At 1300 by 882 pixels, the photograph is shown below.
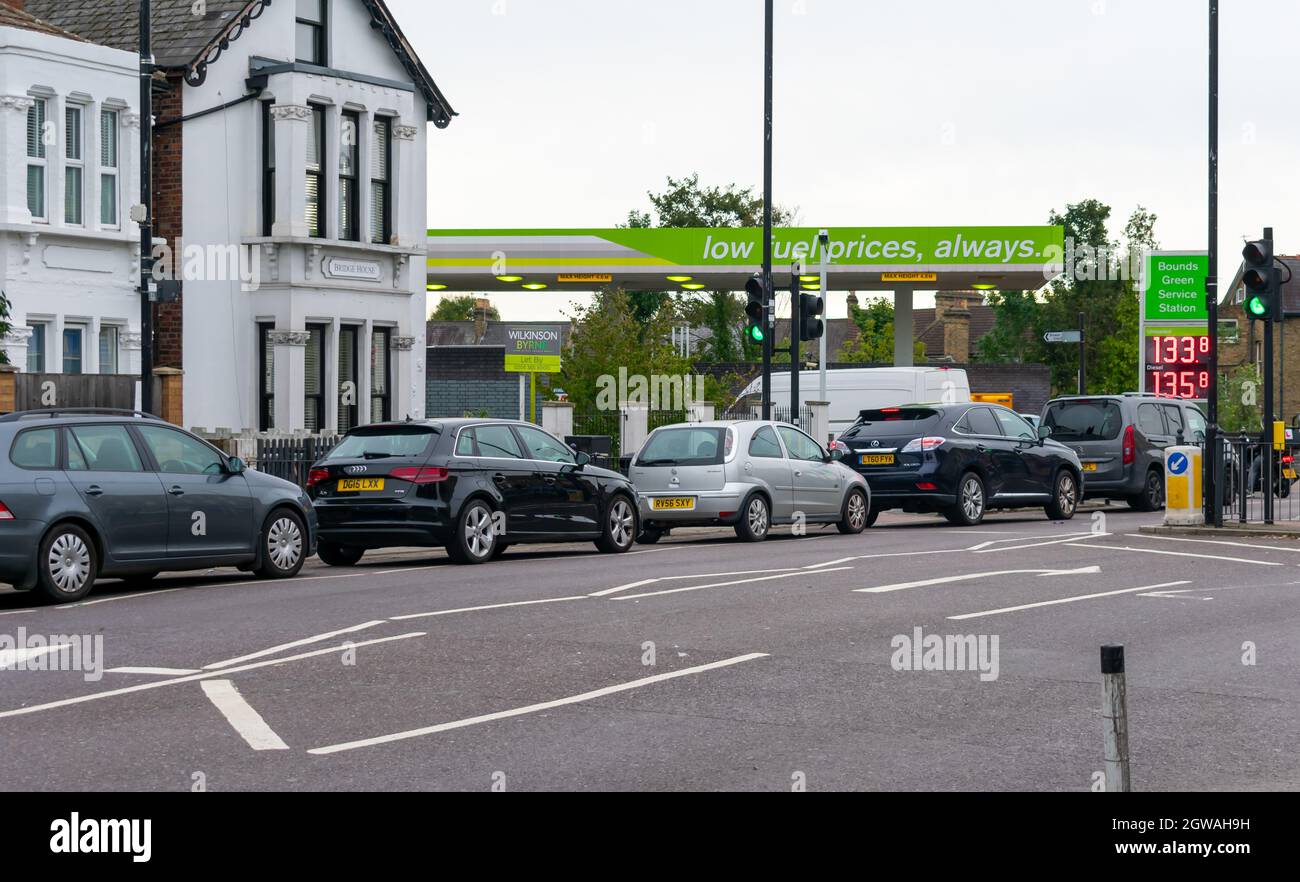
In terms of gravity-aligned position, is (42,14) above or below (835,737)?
above

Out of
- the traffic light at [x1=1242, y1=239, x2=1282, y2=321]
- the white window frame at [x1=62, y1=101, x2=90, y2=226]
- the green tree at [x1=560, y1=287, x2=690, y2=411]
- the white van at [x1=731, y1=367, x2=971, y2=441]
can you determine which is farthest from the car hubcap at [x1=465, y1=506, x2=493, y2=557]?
the green tree at [x1=560, y1=287, x2=690, y2=411]

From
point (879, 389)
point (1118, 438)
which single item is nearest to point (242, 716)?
point (1118, 438)

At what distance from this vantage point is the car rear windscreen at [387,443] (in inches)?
704

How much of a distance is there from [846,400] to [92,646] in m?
28.9

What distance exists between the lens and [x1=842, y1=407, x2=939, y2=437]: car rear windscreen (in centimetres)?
2508

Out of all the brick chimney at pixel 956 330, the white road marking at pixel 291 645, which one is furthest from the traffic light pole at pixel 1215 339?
the brick chimney at pixel 956 330

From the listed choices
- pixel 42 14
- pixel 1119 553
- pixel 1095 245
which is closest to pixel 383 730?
pixel 1119 553

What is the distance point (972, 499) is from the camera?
82.4 feet

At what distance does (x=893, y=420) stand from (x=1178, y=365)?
21091 mm

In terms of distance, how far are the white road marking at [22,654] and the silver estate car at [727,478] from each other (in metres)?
11.0

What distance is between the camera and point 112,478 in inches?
576

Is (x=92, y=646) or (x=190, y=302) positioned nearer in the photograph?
(x=92, y=646)

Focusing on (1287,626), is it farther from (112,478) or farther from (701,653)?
(112,478)

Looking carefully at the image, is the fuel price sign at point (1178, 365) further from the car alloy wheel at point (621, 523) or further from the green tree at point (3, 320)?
the green tree at point (3, 320)
